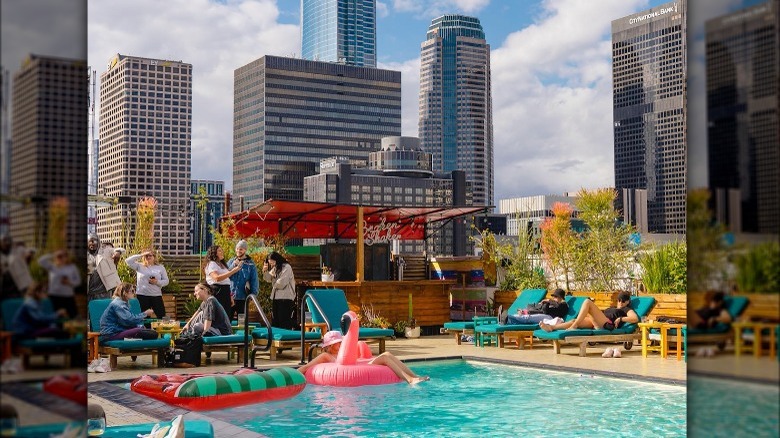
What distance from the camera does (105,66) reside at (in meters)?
150

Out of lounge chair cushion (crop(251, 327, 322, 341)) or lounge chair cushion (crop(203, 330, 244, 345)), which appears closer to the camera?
lounge chair cushion (crop(203, 330, 244, 345))

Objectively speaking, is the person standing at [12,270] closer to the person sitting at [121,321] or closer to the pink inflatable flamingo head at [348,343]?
the pink inflatable flamingo head at [348,343]

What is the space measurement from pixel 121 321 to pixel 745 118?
914 centimetres

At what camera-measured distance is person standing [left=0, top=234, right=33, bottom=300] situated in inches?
78.6

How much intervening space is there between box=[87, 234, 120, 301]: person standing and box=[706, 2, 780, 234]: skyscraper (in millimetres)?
10163

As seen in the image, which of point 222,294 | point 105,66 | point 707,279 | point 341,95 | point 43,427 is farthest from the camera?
point 105,66

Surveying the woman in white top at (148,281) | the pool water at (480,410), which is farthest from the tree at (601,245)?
the woman in white top at (148,281)

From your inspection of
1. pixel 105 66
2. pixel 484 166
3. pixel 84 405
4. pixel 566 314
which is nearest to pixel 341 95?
pixel 105 66

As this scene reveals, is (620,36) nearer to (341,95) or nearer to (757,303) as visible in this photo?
(341,95)

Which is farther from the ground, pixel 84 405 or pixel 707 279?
pixel 707 279

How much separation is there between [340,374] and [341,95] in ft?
413

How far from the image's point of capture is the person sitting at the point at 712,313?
2146 mm

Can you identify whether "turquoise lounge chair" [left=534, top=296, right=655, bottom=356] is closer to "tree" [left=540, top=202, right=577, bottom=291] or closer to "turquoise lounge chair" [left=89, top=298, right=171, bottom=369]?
"tree" [left=540, top=202, right=577, bottom=291]

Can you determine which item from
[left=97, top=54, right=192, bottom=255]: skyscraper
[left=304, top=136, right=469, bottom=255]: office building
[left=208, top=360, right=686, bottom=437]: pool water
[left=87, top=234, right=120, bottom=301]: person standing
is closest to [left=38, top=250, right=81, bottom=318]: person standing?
[left=208, top=360, right=686, bottom=437]: pool water
